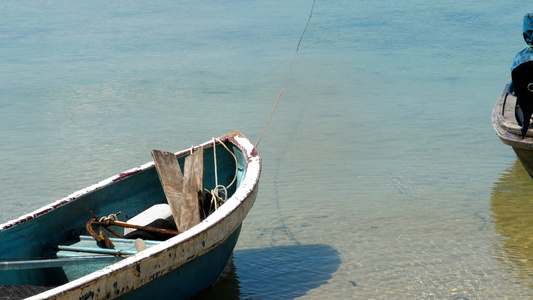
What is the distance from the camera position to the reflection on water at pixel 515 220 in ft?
16.2

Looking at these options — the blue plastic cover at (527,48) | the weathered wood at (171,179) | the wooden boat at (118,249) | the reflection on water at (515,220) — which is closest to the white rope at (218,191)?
the wooden boat at (118,249)

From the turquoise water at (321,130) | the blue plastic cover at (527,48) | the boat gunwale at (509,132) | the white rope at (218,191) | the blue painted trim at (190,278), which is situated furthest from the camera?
the boat gunwale at (509,132)

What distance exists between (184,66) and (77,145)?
5.29m

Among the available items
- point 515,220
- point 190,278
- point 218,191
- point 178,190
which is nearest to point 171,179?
point 178,190

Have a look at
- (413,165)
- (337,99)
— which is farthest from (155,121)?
(413,165)

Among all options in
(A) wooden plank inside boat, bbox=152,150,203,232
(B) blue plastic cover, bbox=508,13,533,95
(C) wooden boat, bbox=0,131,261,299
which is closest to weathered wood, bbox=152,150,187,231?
(A) wooden plank inside boat, bbox=152,150,203,232

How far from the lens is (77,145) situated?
8.42m

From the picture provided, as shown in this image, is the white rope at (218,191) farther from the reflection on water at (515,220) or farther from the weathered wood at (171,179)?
the reflection on water at (515,220)

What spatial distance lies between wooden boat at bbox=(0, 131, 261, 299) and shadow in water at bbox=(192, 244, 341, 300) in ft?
0.74

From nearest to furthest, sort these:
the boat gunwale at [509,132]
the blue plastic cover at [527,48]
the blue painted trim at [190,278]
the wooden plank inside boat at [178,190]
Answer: the blue painted trim at [190,278]
the wooden plank inside boat at [178,190]
the blue plastic cover at [527,48]
the boat gunwale at [509,132]

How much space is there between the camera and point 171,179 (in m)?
4.90

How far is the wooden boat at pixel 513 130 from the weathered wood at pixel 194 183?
2.79m

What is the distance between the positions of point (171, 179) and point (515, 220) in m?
2.89

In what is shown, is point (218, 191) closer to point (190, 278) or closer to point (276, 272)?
point (276, 272)
